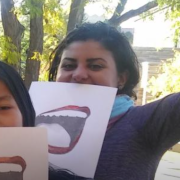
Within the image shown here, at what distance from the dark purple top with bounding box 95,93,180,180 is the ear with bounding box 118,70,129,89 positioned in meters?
0.16

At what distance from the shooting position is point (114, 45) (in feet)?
3.78

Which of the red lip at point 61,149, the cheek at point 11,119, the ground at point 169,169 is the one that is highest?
the cheek at point 11,119

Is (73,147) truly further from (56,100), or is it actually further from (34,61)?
(34,61)

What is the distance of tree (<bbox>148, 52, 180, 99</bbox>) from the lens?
489 centimetres

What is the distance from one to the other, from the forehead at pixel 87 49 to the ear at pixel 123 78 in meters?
0.08

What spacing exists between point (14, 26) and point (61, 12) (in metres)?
0.42

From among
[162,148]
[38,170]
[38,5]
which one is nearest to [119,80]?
[162,148]

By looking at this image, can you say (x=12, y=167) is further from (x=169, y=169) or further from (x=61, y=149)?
(x=169, y=169)

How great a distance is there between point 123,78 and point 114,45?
11 cm

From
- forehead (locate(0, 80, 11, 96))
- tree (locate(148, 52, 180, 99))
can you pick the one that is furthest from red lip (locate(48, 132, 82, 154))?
tree (locate(148, 52, 180, 99))

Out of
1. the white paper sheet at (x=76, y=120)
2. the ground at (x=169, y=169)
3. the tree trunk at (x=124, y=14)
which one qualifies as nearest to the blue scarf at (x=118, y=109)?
the white paper sheet at (x=76, y=120)

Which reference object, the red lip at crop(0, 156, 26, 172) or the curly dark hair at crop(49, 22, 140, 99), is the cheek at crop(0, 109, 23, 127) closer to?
the red lip at crop(0, 156, 26, 172)

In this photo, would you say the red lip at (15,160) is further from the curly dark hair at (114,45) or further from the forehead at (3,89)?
the curly dark hair at (114,45)

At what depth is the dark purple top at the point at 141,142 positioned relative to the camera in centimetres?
97
